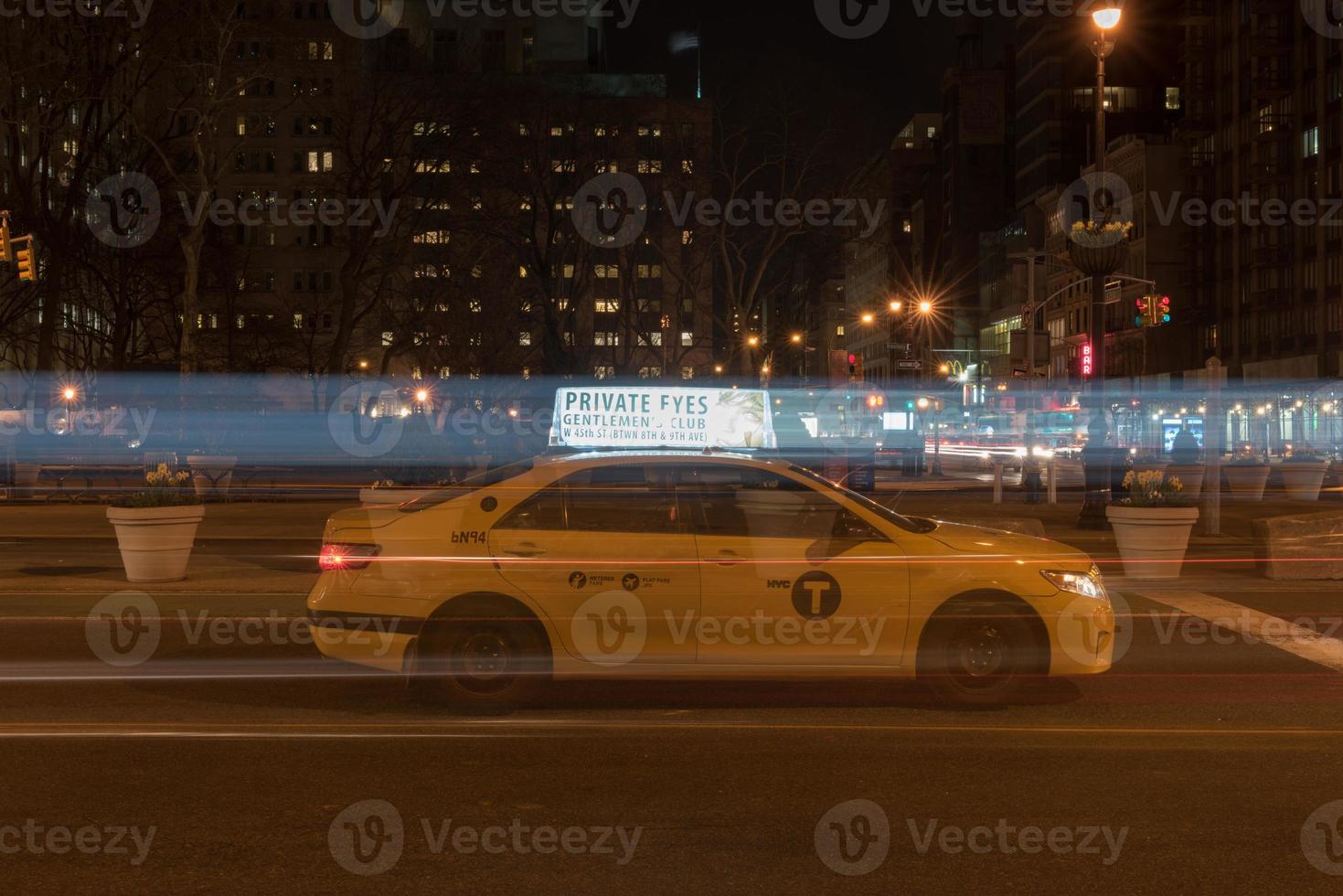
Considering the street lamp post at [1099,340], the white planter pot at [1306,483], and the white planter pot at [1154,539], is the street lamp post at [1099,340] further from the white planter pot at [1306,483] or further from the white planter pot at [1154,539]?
the white planter pot at [1306,483]

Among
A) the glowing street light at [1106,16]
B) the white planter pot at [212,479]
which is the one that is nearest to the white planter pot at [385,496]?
the white planter pot at [212,479]

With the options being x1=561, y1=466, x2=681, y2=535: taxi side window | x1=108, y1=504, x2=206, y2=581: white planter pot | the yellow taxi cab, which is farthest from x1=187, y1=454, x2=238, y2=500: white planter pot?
x1=561, y1=466, x2=681, y2=535: taxi side window

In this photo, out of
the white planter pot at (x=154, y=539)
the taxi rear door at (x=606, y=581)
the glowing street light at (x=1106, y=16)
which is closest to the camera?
the taxi rear door at (x=606, y=581)

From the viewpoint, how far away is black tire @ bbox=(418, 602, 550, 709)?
8445 millimetres

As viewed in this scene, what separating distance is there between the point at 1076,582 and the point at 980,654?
0.83 meters

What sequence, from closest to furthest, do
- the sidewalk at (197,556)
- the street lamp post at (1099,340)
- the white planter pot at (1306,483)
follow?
the sidewalk at (197,556) → the street lamp post at (1099,340) → the white planter pot at (1306,483)

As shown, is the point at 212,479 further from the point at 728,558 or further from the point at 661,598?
the point at 728,558

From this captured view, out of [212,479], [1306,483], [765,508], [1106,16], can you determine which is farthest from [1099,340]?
[212,479]

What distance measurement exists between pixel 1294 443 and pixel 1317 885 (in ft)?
235

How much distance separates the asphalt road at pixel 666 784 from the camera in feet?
18.1

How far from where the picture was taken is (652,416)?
31609 millimetres

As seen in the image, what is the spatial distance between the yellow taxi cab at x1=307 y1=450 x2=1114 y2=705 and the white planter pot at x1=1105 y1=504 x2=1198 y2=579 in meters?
7.26

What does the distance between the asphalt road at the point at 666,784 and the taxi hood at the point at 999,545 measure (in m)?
0.99

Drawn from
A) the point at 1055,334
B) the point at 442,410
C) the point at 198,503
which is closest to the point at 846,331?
the point at 1055,334
